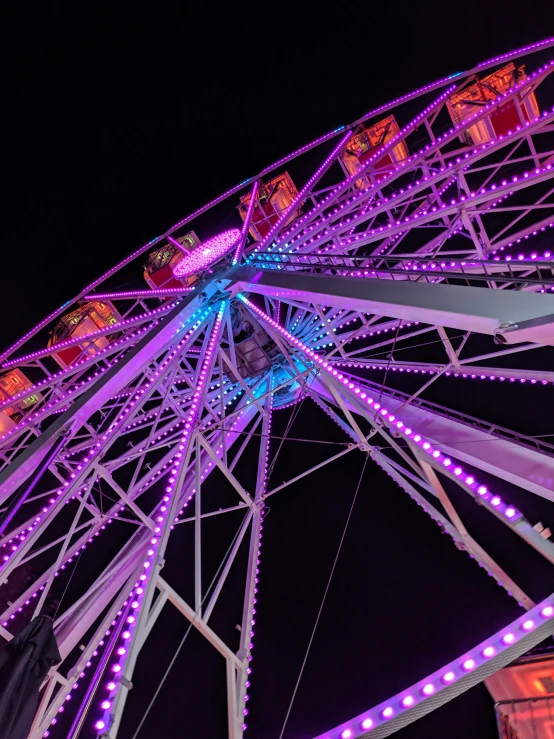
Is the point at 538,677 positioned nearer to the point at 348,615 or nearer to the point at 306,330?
the point at 348,615

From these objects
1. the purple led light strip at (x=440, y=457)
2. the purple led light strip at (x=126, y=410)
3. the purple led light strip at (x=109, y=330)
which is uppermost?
the purple led light strip at (x=109, y=330)

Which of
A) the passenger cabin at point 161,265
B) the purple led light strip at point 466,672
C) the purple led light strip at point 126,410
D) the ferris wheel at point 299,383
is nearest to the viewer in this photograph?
the purple led light strip at point 466,672

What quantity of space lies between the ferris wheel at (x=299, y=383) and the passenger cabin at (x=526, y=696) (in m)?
2.26

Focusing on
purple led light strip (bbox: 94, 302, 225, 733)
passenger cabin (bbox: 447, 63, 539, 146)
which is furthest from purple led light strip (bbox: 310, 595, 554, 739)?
passenger cabin (bbox: 447, 63, 539, 146)

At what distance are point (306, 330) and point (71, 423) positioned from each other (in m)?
6.47

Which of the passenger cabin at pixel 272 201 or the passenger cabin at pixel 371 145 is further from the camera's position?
the passenger cabin at pixel 272 201

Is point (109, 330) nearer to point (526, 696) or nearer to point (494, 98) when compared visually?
point (526, 696)

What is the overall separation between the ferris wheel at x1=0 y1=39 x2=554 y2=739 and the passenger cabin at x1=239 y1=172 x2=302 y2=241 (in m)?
0.08

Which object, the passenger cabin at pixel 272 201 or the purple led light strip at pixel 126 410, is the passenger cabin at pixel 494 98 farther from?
the purple led light strip at pixel 126 410

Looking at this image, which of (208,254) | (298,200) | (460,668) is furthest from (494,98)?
(460,668)

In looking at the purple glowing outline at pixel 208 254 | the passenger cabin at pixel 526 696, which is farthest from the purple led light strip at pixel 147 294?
the passenger cabin at pixel 526 696

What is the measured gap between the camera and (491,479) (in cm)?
999

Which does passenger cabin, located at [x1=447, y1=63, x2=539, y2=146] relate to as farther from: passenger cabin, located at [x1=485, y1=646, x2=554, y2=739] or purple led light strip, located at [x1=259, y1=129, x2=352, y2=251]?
passenger cabin, located at [x1=485, y1=646, x2=554, y2=739]

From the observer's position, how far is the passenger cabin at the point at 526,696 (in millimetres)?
6320
